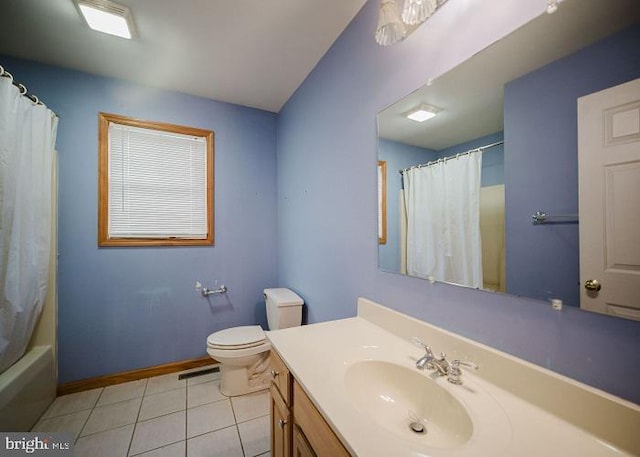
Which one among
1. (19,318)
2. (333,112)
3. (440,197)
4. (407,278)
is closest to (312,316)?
(407,278)

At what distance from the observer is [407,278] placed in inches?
43.8

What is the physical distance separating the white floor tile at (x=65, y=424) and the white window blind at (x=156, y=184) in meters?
1.25

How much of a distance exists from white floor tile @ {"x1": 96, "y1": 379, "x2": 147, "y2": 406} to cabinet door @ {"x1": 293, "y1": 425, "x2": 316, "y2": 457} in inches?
67.3

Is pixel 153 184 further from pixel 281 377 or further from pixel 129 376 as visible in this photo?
pixel 281 377

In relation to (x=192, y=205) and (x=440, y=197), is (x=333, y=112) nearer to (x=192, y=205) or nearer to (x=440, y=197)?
(x=440, y=197)

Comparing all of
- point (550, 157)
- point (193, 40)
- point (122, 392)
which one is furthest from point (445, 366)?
point (122, 392)

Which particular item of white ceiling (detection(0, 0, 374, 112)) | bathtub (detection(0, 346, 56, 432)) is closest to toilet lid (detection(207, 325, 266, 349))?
bathtub (detection(0, 346, 56, 432))

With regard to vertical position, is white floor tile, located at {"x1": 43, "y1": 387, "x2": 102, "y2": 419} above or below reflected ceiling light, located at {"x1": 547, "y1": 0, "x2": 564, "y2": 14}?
below

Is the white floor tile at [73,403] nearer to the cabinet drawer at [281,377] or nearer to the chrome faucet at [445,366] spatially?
the cabinet drawer at [281,377]

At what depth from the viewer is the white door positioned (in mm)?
542

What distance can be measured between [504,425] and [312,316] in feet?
4.80

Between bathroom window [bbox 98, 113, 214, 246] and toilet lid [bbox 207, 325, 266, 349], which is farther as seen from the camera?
bathroom window [bbox 98, 113, 214, 246]

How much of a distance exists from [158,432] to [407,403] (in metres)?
1.62

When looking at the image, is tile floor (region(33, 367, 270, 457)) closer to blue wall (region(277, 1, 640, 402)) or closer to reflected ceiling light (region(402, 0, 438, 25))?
blue wall (region(277, 1, 640, 402))
